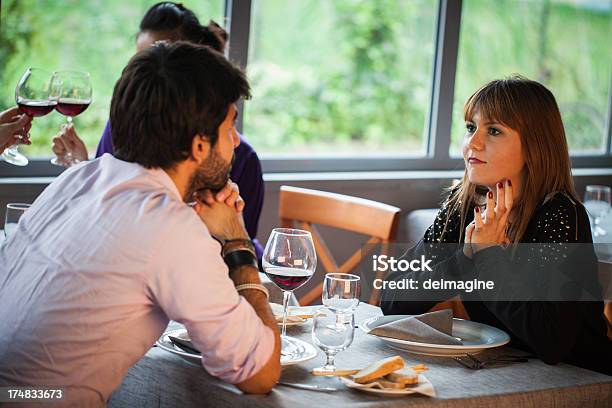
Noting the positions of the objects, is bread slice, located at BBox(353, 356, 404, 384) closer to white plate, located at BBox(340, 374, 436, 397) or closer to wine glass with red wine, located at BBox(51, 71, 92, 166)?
white plate, located at BBox(340, 374, 436, 397)

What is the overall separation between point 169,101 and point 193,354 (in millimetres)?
472

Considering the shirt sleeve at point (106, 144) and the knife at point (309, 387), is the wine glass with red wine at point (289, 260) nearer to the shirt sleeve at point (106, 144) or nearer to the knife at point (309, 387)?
the knife at point (309, 387)

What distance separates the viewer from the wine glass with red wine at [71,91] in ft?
8.68

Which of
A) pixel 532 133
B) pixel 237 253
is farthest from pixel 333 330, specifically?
pixel 532 133

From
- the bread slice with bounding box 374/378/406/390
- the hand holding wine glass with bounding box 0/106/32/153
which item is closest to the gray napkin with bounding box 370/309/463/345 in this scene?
the bread slice with bounding box 374/378/406/390

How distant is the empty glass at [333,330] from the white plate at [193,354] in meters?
0.09

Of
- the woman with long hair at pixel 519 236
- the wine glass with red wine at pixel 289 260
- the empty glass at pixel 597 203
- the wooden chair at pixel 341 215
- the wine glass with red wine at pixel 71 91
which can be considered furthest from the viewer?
the empty glass at pixel 597 203

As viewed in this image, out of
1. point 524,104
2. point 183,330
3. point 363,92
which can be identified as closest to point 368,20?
point 363,92

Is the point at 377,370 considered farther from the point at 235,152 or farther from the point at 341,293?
the point at 235,152

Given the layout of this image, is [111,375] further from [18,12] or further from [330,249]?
[330,249]

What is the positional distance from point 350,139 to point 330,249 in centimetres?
74

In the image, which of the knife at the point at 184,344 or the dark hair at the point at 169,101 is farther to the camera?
the knife at the point at 184,344

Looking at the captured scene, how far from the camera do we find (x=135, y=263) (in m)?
1.47

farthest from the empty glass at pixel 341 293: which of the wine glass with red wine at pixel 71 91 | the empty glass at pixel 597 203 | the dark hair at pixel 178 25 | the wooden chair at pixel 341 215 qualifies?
the empty glass at pixel 597 203
